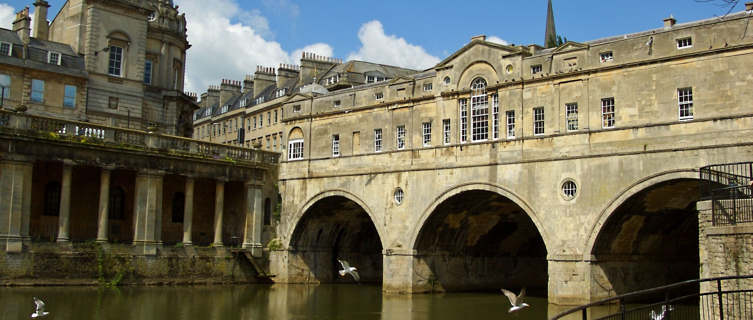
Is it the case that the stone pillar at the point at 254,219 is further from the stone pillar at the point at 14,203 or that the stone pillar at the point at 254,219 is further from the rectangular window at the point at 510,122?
the rectangular window at the point at 510,122

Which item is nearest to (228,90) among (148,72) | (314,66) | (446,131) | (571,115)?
(314,66)

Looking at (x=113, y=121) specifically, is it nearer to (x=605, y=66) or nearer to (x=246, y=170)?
(x=246, y=170)

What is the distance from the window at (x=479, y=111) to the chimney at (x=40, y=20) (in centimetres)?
2603

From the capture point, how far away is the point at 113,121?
41.7 m

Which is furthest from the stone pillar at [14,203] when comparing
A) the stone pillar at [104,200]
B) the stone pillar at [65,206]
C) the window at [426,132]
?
the window at [426,132]

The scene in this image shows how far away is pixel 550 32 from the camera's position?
56094 mm

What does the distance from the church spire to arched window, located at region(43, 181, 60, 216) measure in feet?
113

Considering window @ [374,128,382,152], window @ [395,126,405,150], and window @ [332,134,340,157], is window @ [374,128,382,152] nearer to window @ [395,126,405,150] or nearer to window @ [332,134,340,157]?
window @ [395,126,405,150]

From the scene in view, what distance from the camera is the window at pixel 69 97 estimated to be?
39.6 m

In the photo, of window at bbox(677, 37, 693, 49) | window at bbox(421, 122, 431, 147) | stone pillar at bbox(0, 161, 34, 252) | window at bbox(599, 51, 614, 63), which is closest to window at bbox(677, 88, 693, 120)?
window at bbox(677, 37, 693, 49)

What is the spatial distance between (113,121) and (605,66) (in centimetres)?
2686

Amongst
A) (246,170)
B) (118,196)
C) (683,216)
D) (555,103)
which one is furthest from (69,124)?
(683,216)

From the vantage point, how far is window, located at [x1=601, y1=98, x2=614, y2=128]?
27.0m

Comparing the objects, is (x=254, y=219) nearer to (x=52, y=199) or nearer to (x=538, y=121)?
(x=52, y=199)
